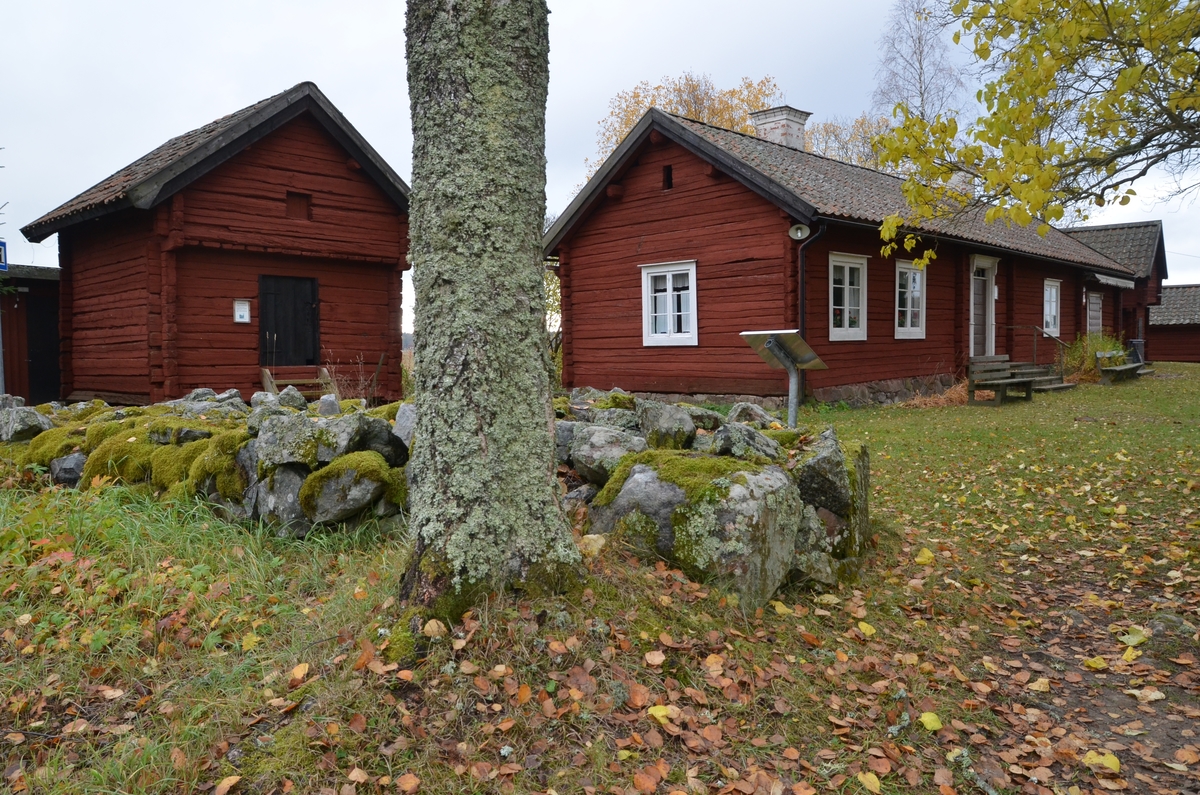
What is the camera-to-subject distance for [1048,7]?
5.26 meters

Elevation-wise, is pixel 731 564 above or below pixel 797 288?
below

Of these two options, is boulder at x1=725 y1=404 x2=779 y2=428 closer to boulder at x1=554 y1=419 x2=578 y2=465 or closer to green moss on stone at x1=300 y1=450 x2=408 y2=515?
boulder at x1=554 y1=419 x2=578 y2=465

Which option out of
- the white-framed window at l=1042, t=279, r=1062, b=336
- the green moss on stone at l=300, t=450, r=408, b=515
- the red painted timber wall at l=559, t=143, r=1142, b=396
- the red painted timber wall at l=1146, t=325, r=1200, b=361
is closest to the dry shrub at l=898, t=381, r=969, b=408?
the red painted timber wall at l=559, t=143, r=1142, b=396

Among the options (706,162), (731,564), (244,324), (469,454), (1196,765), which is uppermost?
A: (706,162)

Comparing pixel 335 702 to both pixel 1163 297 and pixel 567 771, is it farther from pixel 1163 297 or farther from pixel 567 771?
pixel 1163 297

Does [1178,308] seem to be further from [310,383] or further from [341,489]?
[341,489]

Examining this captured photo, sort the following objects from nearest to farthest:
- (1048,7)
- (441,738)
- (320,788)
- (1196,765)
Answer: (320,788), (441,738), (1196,765), (1048,7)

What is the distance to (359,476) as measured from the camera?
4582 millimetres

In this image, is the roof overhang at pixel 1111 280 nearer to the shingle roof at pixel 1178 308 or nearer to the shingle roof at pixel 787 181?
the shingle roof at pixel 787 181

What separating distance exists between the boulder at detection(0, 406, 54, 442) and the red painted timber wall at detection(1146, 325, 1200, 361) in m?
41.9

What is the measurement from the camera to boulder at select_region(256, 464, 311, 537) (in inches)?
183

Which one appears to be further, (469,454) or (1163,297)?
(1163,297)

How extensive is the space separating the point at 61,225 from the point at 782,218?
38.3 ft

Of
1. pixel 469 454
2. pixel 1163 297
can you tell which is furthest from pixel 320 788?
pixel 1163 297
